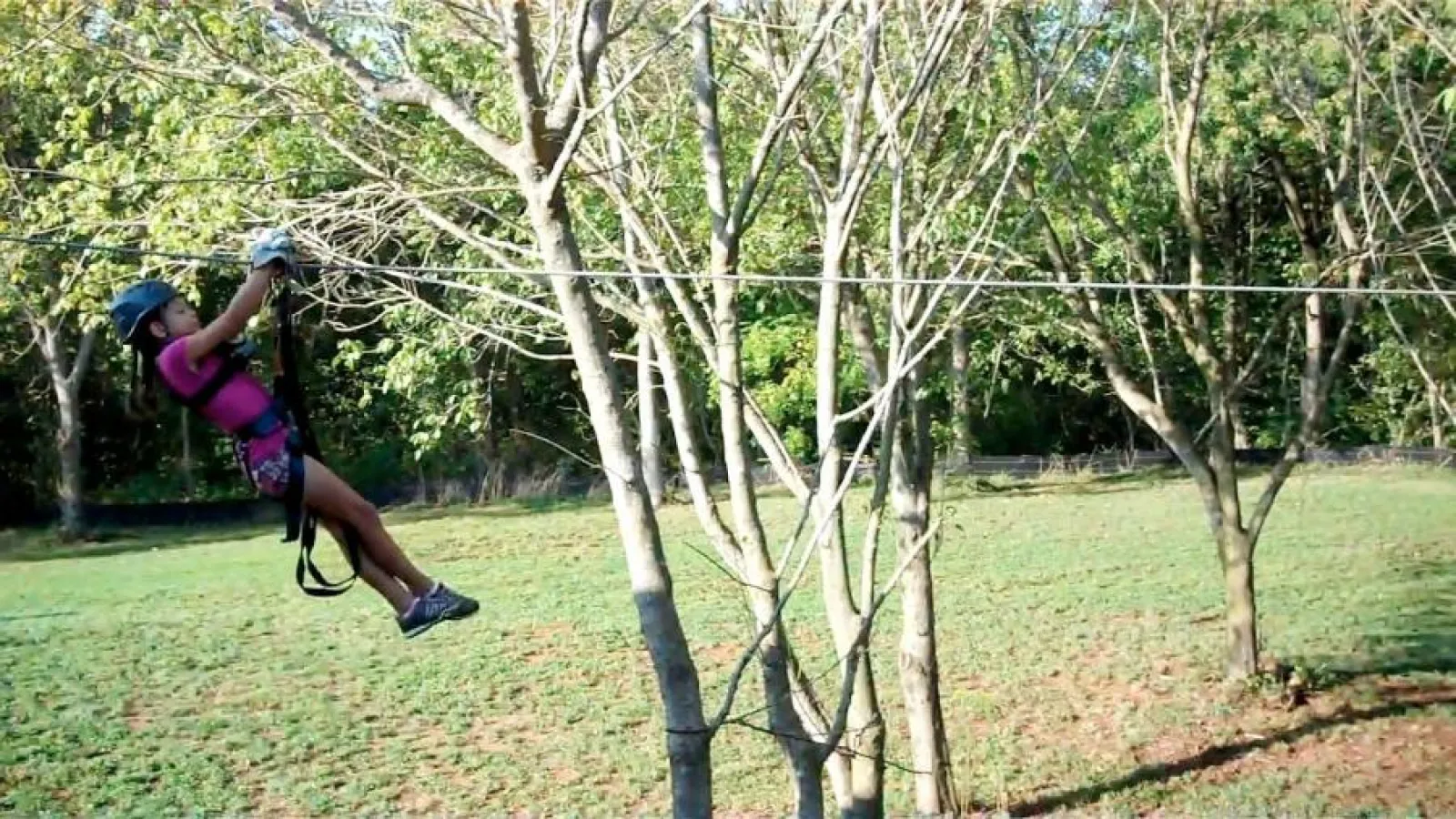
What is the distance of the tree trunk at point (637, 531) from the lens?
544 cm

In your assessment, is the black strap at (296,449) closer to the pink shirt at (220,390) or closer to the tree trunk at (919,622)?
the pink shirt at (220,390)

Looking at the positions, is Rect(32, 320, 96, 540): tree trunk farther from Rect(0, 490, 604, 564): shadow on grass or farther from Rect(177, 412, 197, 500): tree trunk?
Rect(177, 412, 197, 500): tree trunk

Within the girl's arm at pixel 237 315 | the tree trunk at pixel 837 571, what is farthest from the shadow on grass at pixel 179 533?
the girl's arm at pixel 237 315

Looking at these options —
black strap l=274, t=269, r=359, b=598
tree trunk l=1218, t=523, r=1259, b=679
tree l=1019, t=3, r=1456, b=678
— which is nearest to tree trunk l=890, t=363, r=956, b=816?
tree l=1019, t=3, r=1456, b=678

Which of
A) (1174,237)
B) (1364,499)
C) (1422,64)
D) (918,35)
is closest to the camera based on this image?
(918,35)

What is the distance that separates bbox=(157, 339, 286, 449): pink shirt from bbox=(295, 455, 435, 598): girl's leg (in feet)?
0.46

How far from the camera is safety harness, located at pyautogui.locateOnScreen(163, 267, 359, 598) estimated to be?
4180 millimetres

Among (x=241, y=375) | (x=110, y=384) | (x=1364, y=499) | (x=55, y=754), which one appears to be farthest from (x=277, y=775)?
(x=110, y=384)

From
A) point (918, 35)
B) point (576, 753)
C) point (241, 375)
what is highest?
point (918, 35)

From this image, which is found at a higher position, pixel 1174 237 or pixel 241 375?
pixel 1174 237

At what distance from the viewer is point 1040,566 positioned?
17891 mm

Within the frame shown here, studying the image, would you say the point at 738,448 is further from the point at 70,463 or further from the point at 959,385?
the point at 70,463

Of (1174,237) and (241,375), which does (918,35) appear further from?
(1174,237)

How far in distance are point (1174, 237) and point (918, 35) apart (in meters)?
9.45
